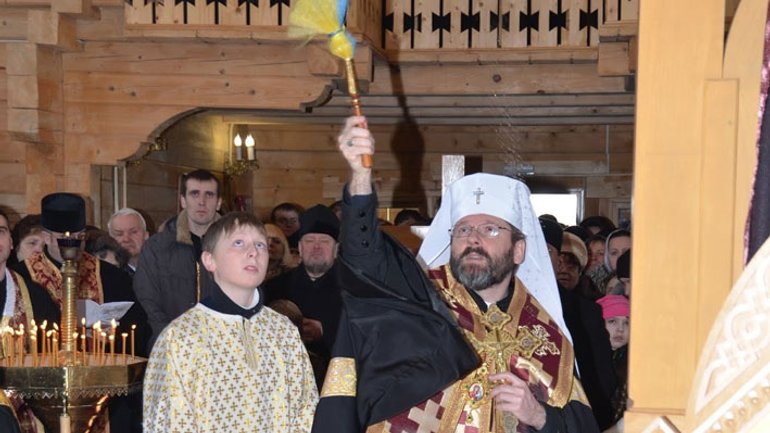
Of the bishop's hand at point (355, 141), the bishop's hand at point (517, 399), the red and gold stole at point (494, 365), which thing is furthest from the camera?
the red and gold stole at point (494, 365)

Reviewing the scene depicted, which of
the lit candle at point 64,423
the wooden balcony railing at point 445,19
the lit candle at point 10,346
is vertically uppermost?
the wooden balcony railing at point 445,19

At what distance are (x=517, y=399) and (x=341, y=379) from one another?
49cm

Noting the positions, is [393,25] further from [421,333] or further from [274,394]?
[421,333]

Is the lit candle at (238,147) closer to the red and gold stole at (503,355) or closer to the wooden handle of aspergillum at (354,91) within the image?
the red and gold stole at (503,355)

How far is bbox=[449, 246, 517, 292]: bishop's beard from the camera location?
11.1 ft

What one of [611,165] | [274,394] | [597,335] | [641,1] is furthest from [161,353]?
[611,165]

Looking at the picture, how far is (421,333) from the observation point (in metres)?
3.04

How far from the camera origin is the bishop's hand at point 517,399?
9.95 ft

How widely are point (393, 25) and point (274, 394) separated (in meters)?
6.10

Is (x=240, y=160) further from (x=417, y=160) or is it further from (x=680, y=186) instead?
(x=680, y=186)

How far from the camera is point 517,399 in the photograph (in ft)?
9.93

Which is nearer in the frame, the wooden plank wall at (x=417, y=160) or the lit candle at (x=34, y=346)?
the lit candle at (x=34, y=346)

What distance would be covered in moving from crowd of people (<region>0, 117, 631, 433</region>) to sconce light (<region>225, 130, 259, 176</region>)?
7232 mm

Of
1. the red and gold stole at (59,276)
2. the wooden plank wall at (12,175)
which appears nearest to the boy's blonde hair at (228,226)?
the red and gold stole at (59,276)
